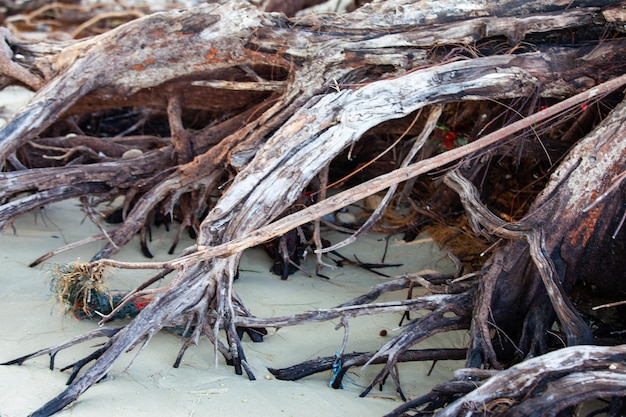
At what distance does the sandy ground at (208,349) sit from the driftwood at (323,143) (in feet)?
0.30

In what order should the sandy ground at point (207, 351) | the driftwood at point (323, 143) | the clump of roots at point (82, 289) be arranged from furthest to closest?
the clump of roots at point (82, 289)
the driftwood at point (323, 143)
the sandy ground at point (207, 351)

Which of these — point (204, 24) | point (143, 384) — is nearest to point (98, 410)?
point (143, 384)

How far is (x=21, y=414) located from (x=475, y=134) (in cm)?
243

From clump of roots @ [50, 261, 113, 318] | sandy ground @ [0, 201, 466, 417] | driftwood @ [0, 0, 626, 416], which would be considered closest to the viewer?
sandy ground @ [0, 201, 466, 417]

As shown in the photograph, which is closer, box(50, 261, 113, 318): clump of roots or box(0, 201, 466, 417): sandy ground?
box(0, 201, 466, 417): sandy ground

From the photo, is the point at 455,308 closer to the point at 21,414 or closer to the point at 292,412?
the point at 292,412

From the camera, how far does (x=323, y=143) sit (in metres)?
3.12

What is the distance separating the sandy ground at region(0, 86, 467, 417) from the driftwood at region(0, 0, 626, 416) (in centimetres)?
9

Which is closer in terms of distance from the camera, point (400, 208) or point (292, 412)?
point (292, 412)

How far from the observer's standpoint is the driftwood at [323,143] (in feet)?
8.95

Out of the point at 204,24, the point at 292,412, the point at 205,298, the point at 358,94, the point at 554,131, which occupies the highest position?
the point at 204,24

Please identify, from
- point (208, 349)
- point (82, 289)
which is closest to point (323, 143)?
point (208, 349)

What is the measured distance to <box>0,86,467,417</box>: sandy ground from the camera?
2.50 metres

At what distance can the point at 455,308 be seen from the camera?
9.66 ft
